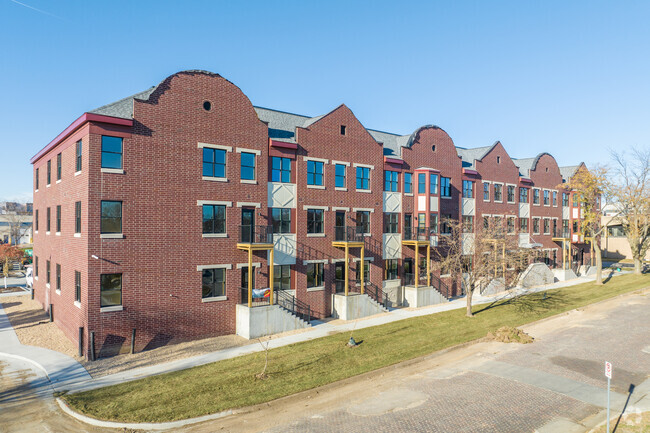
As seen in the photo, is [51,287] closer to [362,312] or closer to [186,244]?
[186,244]

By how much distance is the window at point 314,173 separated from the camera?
2673 cm

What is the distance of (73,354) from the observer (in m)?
19.4

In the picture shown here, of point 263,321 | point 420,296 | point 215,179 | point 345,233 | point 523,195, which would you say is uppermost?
point 523,195

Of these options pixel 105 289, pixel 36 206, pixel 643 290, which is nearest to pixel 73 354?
pixel 105 289

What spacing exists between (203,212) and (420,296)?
17234 mm

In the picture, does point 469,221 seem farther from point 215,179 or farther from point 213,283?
point 213,283

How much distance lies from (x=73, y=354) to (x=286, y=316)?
410 inches

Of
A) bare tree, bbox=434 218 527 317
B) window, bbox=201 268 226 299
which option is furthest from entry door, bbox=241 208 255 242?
bare tree, bbox=434 218 527 317

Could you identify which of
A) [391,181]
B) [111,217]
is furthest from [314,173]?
[111,217]

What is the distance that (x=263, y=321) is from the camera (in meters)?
22.4

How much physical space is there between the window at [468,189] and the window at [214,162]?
2327cm

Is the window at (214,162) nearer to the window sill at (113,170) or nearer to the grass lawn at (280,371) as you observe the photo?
the window sill at (113,170)

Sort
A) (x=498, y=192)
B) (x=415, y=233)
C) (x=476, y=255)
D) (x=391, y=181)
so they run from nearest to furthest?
(x=476, y=255), (x=391, y=181), (x=415, y=233), (x=498, y=192)

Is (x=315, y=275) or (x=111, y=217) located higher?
(x=111, y=217)
